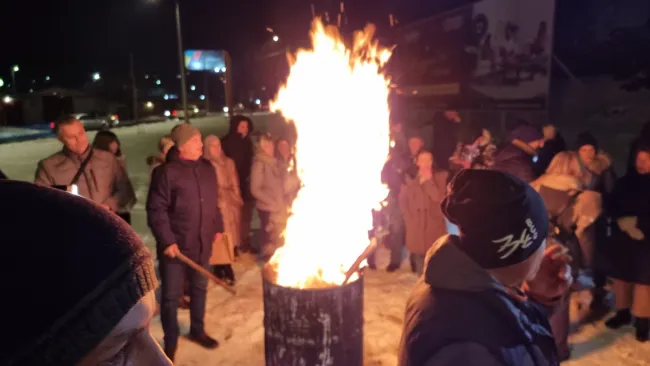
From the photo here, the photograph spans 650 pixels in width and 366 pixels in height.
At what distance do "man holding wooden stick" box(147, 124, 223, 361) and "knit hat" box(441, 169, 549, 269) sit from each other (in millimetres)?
3520

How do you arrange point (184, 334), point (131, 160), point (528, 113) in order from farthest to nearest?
point (131, 160), point (528, 113), point (184, 334)

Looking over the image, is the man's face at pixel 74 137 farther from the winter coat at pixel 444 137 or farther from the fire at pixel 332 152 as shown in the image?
the winter coat at pixel 444 137

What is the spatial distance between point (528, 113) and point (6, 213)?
11.8 meters

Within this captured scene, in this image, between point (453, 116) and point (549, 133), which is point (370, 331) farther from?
point (453, 116)

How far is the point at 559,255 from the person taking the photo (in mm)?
2592

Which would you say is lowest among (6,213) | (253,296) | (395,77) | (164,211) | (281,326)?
(253,296)

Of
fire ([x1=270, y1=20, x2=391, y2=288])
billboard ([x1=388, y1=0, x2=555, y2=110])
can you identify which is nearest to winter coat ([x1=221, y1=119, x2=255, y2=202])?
fire ([x1=270, y1=20, x2=391, y2=288])

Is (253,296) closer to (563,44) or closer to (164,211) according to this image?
(164,211)

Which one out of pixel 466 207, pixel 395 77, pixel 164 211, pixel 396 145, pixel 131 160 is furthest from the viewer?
pixel 131 160

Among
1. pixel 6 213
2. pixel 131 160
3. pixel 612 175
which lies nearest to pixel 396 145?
pixel 612 175

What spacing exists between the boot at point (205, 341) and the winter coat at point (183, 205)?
0.90 m

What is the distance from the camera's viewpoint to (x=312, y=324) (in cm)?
390

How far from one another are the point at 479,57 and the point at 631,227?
27.7 ft

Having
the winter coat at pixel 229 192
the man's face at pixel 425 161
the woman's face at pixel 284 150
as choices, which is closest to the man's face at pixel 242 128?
the woman's face at pixel 284 150
